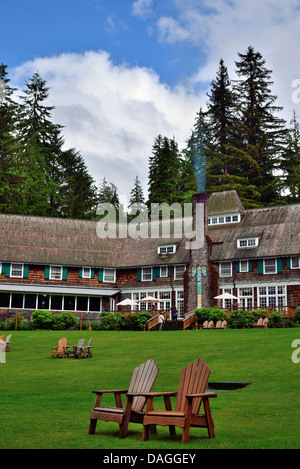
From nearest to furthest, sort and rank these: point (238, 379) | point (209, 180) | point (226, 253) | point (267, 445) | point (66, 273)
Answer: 1. point (267, 445)
2. point (238, 379)
3. point (226, 253)
4. point (66, 273)
5. point (209, 180)

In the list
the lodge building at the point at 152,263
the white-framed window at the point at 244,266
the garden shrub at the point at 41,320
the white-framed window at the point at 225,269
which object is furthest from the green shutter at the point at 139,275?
the garden shrub at the point at 41,320

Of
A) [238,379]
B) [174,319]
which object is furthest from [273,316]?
[238,379]

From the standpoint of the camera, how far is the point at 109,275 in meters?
48.9

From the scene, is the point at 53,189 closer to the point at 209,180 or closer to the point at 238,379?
the point at 209,180

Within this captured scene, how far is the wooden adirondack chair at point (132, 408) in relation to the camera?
361 inches

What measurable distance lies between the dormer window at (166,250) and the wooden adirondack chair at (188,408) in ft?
122

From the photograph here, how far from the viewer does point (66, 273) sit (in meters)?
47.4

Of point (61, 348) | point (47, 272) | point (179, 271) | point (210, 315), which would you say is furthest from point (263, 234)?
point (61, 348)

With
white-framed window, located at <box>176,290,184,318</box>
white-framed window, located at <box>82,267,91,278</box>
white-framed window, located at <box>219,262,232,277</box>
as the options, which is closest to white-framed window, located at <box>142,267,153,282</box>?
white-framed window, located at <box>176,290,184,318</box>

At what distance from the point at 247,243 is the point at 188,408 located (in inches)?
1403

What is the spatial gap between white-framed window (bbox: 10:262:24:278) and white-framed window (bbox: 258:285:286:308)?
18.2 meters

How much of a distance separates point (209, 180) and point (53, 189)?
1738 centimetres

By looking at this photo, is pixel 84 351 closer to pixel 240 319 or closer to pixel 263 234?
pixel 240 319

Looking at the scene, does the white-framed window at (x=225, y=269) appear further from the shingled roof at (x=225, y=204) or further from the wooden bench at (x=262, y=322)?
the wooden bench at (x=262, y=322)
